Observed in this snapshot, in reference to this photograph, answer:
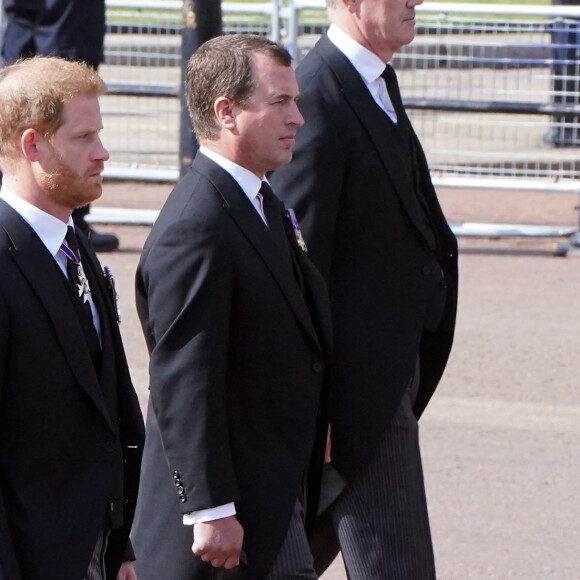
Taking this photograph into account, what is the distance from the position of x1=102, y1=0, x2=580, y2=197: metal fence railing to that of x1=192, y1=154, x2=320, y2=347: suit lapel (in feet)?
21.1

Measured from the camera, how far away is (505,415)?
21.1ft

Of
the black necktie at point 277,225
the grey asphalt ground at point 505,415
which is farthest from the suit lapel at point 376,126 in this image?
the grey asphalt ground at point 505,415

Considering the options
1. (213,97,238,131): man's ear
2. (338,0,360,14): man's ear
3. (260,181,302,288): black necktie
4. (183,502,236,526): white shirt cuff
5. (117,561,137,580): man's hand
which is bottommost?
(117,561,137,580): man's hand

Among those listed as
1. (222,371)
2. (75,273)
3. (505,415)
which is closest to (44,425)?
(75,273)

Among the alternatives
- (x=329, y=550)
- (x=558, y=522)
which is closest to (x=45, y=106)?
(x=329, y=550)

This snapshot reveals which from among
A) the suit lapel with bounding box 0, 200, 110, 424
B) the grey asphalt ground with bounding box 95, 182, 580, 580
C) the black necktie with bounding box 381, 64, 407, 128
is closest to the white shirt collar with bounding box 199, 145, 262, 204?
the suit lapel with bounding box 0, 200, 110, 424

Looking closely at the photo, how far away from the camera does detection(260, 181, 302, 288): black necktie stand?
333cm

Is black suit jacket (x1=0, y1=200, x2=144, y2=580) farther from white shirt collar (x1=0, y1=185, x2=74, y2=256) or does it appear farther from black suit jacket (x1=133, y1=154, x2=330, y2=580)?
black suit jacket (x1=133, y1=154, x2=330, y2=580)

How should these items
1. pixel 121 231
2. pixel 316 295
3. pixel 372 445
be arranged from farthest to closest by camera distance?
1. pixel 121 231
2. pixel 372 445
3. pixel 316 295

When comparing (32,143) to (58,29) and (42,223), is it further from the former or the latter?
(58,29)

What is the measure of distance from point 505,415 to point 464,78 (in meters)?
4.36

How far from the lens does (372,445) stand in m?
3.67

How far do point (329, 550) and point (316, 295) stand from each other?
80 centimetres

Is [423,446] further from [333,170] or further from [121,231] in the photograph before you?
[121,231]
